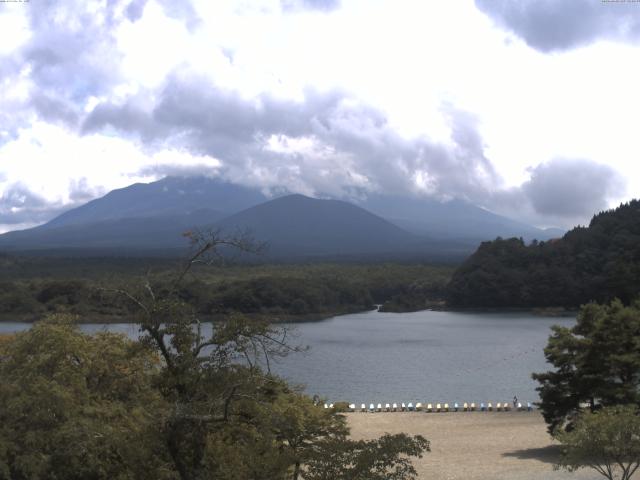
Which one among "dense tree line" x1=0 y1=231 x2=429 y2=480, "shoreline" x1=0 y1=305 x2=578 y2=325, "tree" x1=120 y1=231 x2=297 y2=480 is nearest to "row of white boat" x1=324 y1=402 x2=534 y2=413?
"dense tree line" x1=0 y1=231 x2=429 y2=480

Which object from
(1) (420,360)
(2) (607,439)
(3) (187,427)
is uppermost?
(3) (187,427)

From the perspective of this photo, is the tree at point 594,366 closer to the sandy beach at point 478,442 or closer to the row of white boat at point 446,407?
the sandy beach at point 478,442

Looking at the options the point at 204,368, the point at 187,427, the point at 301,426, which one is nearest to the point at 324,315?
the point at 301,426

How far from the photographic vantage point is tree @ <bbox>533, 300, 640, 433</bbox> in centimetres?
1620

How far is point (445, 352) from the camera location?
40375 mm

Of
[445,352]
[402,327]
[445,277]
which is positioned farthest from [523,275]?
[445,352]

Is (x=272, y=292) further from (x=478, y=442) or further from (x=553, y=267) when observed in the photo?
(x=478, y=442)

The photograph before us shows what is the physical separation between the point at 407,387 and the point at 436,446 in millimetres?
11611

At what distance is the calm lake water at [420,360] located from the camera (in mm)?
29078

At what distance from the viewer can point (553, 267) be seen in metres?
70.6

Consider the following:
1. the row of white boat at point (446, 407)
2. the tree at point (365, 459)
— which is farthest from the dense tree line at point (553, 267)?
the tree at point (365, 459)

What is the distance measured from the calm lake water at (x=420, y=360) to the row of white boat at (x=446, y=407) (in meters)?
1.56

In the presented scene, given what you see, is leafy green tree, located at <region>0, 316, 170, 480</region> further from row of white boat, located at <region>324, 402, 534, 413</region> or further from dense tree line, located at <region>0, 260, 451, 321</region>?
dense tree line, located at <region>0, 260, 451, 321</region>

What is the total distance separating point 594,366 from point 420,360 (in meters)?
21.6
